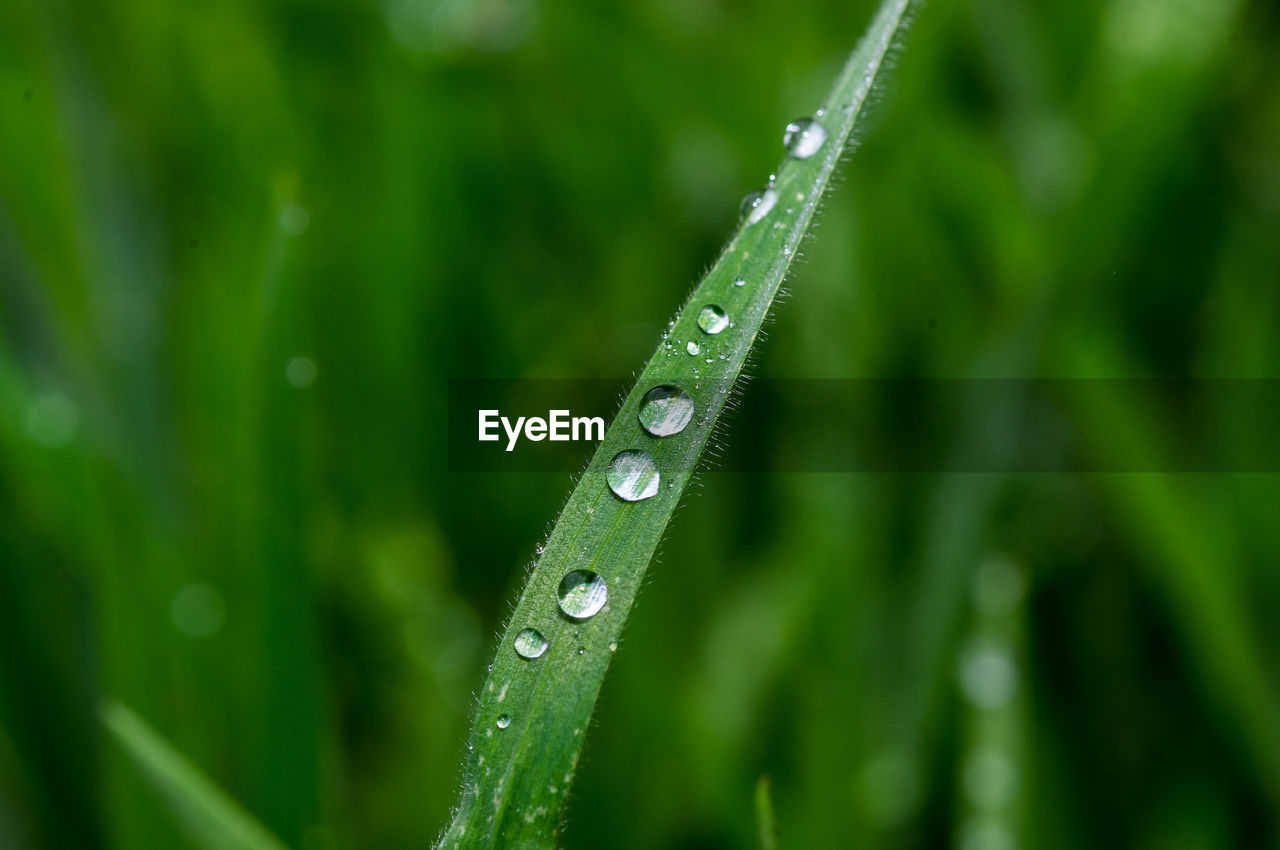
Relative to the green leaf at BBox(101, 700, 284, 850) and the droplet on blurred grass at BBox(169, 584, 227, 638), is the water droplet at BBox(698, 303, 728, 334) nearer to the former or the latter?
the green leaf at BBox(101, 700, 284, 850)

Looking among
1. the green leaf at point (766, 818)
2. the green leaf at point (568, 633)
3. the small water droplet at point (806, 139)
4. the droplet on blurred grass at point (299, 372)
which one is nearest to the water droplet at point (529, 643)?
the green leaf at point (568, 633)

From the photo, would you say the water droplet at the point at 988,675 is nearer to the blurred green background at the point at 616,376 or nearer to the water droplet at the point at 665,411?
the blurred green background at the point at 616,376

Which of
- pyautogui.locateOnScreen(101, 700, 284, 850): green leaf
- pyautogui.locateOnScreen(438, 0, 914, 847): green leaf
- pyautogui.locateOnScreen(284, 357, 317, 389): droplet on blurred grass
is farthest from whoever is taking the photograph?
pyautogui.locateOnScreen(284, 357, 317, 389): droplet on blurred grass

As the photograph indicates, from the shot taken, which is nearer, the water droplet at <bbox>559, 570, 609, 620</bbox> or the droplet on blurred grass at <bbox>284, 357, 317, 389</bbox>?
the water droplet at <bbox>559, 570, 609, 620</bbox>

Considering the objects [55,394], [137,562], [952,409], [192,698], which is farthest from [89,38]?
[952,409]

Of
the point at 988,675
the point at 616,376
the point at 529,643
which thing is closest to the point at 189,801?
the point at 529,643

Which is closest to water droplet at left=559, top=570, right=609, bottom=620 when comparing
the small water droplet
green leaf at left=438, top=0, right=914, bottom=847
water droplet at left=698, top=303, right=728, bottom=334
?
green leaf at left=438, top=0, right=914, bottom=847

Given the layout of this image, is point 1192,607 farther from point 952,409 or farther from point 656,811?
point 656,811
